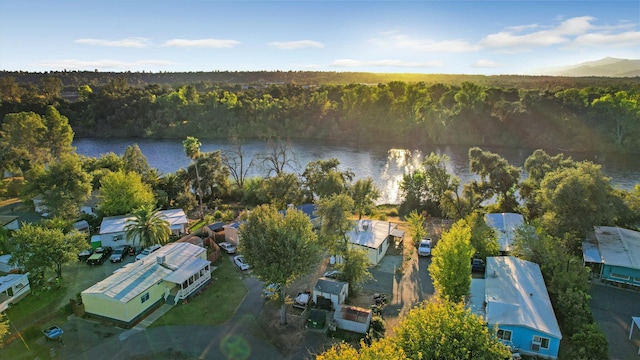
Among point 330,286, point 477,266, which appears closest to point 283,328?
point 330,286

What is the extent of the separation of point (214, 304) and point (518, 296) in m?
16.5

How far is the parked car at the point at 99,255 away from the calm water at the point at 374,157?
92.9 ft

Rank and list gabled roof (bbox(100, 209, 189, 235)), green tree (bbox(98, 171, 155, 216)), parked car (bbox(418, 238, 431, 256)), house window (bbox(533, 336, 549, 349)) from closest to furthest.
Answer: house window (bbox(533, 336, 549, 349)) → parked car (bbox(418, 238, 431, 256)) → gabled roof (bbox(100, 209, 189, 235)) → green tree (bbox(98, 171, 155, 216))

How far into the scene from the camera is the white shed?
22312 mm

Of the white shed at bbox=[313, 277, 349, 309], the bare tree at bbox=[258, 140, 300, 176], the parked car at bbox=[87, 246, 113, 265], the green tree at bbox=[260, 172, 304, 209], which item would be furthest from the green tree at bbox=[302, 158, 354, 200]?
the parked car at bbox=[87, 246, 113, 265]

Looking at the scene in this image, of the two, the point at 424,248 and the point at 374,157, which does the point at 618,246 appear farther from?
the point at 374,157

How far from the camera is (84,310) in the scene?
22141 millimetres

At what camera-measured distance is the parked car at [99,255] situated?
2811 cm

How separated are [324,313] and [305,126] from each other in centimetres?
7588

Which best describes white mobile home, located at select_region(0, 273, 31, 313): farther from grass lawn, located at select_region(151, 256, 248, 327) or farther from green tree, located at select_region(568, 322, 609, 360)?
green tree, located at select_region(568, 322, 609, 360)

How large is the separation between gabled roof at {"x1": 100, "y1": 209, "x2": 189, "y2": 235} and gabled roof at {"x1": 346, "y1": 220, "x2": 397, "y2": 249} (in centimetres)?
1482

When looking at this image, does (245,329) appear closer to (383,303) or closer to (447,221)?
(383,303)

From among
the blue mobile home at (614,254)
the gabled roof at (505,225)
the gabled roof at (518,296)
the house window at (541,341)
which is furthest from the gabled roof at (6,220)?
the blue mobile home at (614,254)

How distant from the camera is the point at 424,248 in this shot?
29.4 m
